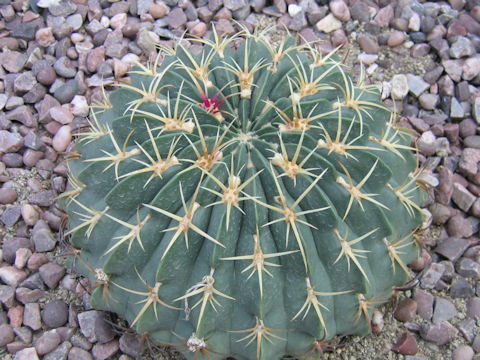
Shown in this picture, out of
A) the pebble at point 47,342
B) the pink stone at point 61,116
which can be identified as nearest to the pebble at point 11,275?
the pebble at point 47,342

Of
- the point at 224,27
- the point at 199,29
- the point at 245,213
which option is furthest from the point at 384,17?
the point at 245,213

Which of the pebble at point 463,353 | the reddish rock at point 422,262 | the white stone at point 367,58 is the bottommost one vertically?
the pebble at point 463,353

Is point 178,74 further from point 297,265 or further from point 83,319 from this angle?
point 83,319

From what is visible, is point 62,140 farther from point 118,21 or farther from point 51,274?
point 118,21

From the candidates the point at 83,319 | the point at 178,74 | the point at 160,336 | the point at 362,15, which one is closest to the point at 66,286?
the point at 83,319

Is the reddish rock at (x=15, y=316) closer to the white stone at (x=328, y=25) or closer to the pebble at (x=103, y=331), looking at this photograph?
the pebble at (x=103, y=331)

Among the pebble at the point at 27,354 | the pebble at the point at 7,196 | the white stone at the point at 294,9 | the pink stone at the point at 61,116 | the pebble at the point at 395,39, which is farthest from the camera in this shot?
the white stone at the point at 294,9
